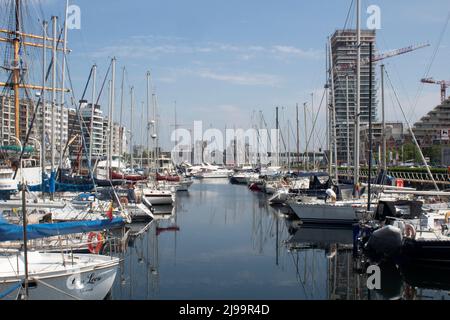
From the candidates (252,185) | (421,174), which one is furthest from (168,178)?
(421,174)

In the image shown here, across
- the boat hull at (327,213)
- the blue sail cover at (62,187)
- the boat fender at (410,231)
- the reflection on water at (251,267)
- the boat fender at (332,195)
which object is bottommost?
the reflection on water at (251,267)

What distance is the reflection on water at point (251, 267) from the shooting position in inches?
855

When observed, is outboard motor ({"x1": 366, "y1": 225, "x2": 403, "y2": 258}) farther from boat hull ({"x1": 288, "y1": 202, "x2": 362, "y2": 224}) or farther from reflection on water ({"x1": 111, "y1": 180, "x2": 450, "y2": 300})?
boat hull ({"x1": 288, "y1": 202, "x2": 362, "y2": 224})

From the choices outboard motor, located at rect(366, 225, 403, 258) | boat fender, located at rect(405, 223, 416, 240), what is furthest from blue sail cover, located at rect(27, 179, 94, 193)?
boat fender, located at rect(405, 223, 416, 240)

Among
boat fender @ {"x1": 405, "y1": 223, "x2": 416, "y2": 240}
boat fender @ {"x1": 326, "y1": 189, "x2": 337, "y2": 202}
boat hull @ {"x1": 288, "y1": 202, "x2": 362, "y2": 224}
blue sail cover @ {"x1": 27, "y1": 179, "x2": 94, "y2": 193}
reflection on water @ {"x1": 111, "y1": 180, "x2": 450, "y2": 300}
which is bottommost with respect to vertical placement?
reflection on water @ {"x1": 111, "y1": 180, "x2": 450, "y2": 300}

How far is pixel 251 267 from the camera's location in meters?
27.1

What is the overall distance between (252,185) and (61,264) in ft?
248

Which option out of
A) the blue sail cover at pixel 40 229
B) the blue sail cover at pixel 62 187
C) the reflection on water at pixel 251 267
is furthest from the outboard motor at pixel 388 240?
the blue sail cover at pixel 62 187

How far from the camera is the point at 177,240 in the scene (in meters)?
35.8

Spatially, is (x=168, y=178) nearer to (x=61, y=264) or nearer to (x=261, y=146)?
(x=261, y=146)

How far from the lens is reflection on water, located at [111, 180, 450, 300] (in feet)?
71.3

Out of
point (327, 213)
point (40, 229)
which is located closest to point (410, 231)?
point (327, 213)

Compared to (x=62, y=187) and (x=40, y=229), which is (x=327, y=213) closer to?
(x=62, y=187)

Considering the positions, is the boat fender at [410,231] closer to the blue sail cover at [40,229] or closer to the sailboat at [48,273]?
the sailboat at [48,273]
